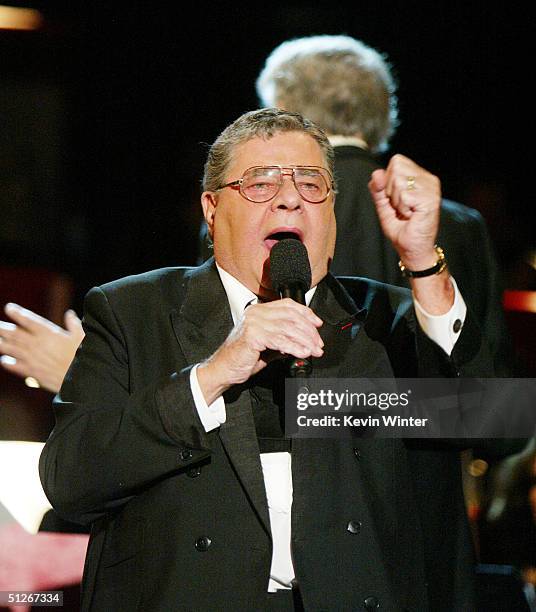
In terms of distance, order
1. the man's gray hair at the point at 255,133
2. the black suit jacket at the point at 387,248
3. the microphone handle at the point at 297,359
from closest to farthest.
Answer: the microphone handle at the point at 297,359
the man's gray hair at the point at 255,133
the black suit jacket at the point at 387,248

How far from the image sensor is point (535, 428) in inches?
80.4

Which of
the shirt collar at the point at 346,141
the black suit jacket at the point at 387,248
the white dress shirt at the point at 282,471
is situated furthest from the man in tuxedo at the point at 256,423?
the shirt collar at the point at 346,141

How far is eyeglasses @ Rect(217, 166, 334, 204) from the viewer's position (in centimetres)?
179

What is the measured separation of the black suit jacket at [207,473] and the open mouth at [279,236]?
0.15m

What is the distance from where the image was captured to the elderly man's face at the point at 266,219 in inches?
70.3

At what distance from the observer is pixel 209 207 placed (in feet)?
6.28

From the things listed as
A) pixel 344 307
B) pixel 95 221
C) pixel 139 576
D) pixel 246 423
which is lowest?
pixel 139 576

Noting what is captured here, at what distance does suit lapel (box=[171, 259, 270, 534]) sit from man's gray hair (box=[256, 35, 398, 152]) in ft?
1.92

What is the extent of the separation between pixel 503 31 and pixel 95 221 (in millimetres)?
1190

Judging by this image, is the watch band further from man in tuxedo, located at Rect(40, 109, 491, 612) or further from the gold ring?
the gold ring

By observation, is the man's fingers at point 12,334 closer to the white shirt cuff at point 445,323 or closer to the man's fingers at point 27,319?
the man's fingers at point 27,319

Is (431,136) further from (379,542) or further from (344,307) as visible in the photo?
(379,542)

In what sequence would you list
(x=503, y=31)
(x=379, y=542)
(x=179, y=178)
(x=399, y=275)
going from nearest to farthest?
(x=379, y=542) < (x=399, y=275) < (x=179, y=178) < (x=503, y=31)

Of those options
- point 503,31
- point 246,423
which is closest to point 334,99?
point 503,31
